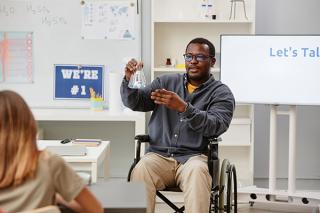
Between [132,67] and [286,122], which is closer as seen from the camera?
[132,67]

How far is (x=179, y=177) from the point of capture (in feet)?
9.42

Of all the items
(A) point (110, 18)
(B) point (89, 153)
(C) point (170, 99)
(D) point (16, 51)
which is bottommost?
(B) point (89, 153)

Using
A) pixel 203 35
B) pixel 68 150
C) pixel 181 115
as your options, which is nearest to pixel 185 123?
pixel 181 115

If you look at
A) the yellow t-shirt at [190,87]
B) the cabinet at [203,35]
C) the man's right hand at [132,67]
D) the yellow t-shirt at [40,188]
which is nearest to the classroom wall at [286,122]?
the cabinet at [203,35]

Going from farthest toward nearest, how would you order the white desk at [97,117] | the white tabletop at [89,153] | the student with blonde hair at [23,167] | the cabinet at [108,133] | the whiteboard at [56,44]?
the cabinet at [108,133] < the whiteboard at [56,44] < the white desk at [97,117] < the white tabletop at [89,153] < the student with blonde hair at [23,167]

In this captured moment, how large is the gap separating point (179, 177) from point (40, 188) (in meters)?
1.48

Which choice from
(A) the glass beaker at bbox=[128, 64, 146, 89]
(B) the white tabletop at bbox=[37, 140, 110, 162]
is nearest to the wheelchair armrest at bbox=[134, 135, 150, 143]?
(B) the white tabletop at bbox=[37, 140, 110, 162]

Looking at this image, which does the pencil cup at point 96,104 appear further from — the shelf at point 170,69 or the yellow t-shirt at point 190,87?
the yellow t-shirt at point 190,87

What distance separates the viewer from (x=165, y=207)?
3896mm

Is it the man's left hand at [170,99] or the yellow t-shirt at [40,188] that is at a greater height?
the man's left hand at [170,99]

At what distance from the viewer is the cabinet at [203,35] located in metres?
4.11

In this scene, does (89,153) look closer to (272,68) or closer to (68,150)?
(68,150)

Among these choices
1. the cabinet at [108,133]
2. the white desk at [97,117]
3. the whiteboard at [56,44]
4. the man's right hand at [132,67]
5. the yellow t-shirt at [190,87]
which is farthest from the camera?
the cabinet at [108,133]

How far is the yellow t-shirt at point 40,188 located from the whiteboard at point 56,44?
2.76m
